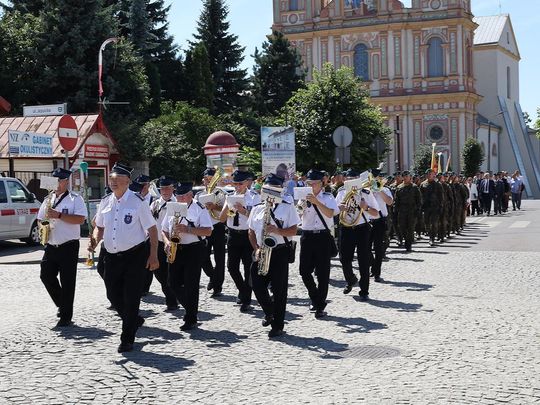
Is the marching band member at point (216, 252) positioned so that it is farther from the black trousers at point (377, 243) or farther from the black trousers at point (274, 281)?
the black trousers at point (377, 243)

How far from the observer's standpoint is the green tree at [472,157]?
209ft

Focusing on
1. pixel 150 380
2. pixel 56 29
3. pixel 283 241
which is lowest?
pixel 150 380

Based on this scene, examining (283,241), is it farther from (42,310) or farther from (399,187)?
(399,187)

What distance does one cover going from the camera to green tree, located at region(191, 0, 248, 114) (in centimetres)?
6162

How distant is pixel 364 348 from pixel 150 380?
7.87ft

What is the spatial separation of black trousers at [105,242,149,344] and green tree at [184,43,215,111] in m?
47.0

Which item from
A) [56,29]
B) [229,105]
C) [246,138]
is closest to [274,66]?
[229,105]

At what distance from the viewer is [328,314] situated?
35.9 ft

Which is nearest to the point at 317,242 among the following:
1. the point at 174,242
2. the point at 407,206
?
the point at 174,242

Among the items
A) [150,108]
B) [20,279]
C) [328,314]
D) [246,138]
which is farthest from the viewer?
[246,138]

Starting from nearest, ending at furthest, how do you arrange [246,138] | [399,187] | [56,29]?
1. [399,187]
2. [56,29]
3. [246,138]

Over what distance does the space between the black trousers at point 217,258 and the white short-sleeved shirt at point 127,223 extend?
12.2ft

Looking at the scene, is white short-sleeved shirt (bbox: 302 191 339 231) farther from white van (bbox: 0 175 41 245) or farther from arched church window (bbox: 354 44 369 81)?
arched church window (bbox: 354 44 369 81)

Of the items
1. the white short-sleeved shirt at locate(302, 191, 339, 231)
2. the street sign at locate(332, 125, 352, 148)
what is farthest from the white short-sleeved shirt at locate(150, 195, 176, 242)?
the street sign at locate(332, 125, 352, 148)
